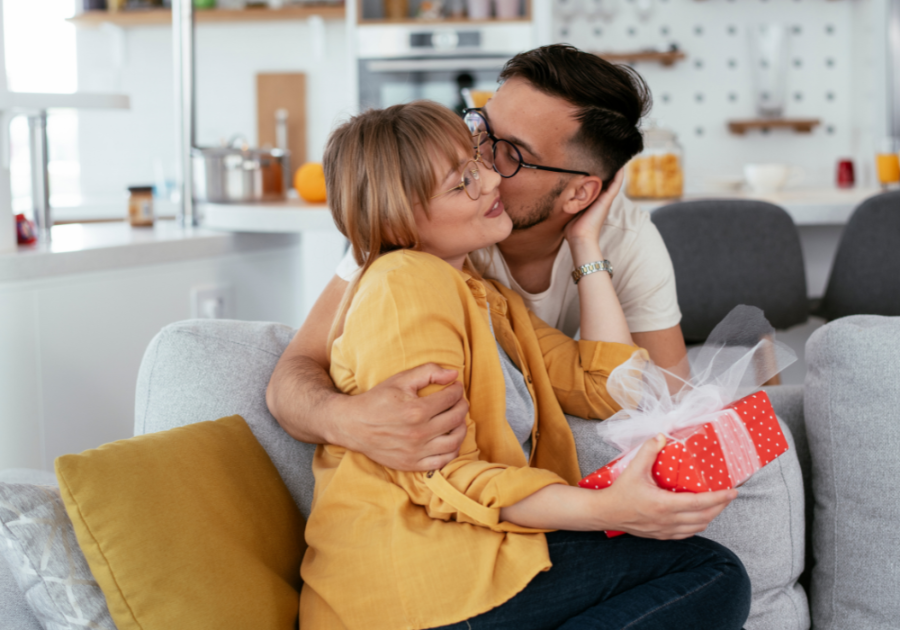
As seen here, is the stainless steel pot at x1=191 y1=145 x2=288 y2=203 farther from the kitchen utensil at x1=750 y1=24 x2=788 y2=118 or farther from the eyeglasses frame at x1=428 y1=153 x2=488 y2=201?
the kitchen utensil at x1=750 y1=24 x2=788 y2=118

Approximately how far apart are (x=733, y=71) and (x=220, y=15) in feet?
9.30

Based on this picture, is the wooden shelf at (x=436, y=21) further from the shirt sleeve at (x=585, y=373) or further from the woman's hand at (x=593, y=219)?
the shirt sleeve at (x=585, y=373)

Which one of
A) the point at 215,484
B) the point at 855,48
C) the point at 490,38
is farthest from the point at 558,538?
the point at 855,48

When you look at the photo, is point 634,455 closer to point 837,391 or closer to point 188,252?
point 837,391

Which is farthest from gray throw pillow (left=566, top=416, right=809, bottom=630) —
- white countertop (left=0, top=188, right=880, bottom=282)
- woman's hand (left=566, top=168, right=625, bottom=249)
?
white countertop (left=0, top=188, right=880, bottom=282)

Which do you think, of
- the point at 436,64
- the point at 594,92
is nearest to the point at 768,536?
the point at 594,92

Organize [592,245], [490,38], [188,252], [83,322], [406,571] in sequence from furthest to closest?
[490,38] < [188,252] < [83,322] < [592,245] < [406,571]

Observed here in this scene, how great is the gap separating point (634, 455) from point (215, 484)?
1.77ft

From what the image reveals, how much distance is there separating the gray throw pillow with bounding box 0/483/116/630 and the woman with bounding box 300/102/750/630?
26 cm

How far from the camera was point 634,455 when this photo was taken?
1.00 m

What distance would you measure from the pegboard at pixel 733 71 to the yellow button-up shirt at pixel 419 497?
346cm

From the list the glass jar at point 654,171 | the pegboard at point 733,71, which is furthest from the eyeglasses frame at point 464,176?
the pegboard at point 733,71

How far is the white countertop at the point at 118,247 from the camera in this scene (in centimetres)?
189

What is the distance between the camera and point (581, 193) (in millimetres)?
1536
